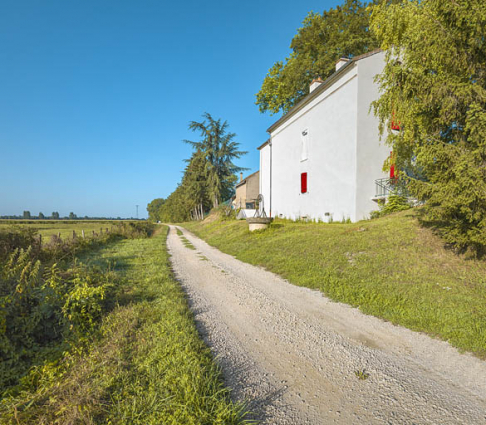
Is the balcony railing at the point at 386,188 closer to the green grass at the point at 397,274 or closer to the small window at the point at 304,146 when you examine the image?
the green grass at the point at 397,274

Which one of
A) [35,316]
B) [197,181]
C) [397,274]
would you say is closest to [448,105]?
[397,274]

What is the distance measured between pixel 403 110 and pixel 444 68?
3.61 feet

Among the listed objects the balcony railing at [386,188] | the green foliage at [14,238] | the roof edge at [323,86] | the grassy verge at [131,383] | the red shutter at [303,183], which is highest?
the roof edge at [323,86]

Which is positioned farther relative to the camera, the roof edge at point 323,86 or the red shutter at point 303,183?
the red shutter at point 303,183

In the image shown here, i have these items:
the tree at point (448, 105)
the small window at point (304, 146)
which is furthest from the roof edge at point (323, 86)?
the tree at point (448, 105)

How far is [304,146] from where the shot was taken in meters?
17.3

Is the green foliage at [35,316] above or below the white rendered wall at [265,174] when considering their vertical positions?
below

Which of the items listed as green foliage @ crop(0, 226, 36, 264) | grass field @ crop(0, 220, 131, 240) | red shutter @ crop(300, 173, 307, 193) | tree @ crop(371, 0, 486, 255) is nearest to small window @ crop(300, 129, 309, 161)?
red shutter @ crop(300, 173, 307, 193)

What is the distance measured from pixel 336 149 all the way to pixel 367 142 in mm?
1778

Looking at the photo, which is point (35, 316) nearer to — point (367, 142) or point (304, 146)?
point (367, 142)

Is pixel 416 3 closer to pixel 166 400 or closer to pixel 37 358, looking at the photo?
pixel 166 400

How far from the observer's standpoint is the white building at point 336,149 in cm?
1256

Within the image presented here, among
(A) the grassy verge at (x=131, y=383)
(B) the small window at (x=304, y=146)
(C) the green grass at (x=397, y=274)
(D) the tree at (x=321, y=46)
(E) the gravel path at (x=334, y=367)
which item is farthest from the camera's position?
(D) the tree at (x=321, y=46)

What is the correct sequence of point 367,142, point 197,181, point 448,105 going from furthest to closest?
1. point 197,181
2. point 367,142
3. point 448,105
